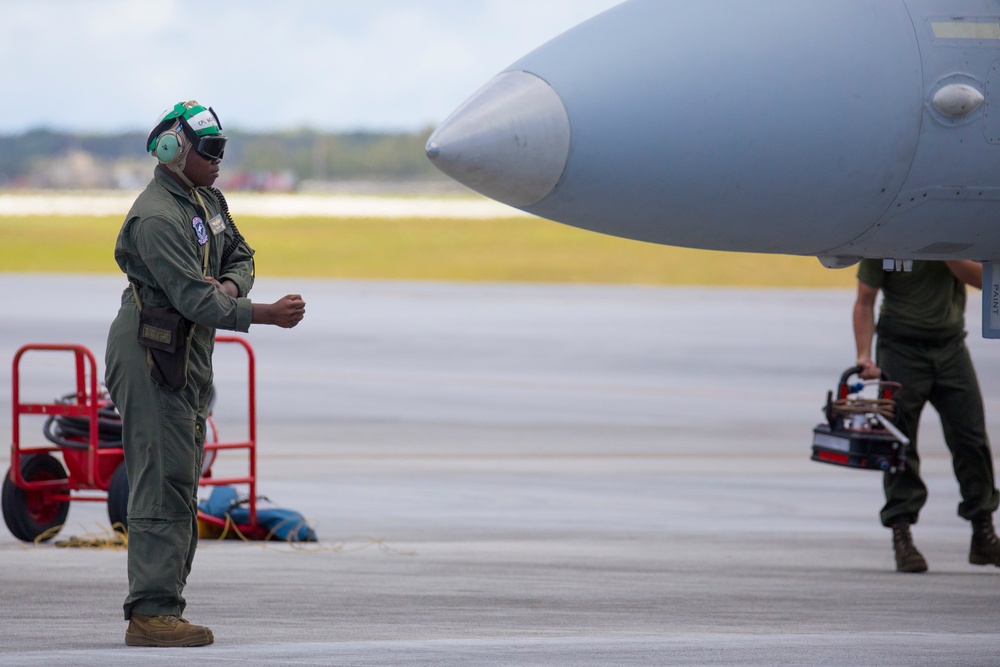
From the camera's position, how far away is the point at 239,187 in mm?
94625

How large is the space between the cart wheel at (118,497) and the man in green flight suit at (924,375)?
13.4ft

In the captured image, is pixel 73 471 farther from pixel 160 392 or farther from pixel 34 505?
pixel 160 392

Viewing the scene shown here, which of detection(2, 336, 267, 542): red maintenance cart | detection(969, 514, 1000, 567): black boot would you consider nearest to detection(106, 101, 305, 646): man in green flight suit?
detection(2, 336, 267, 542): red maintenance cart

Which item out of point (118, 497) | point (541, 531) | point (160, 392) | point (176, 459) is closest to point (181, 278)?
point (160, 392)

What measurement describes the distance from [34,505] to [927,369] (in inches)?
201

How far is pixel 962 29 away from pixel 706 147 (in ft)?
3.55

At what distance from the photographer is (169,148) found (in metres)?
5.43

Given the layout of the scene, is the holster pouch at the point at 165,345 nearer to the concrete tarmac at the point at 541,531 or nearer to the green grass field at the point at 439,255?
the concrete tarmac at the point at 541,531

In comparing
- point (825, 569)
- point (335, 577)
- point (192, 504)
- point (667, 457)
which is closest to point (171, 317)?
point (192, 504)

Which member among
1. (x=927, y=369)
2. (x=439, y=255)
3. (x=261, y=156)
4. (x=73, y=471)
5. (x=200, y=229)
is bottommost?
(x=73, y=471)

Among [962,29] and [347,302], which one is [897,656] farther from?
[347,302]

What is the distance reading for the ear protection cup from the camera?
542 centimetres

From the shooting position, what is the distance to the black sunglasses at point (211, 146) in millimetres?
5477

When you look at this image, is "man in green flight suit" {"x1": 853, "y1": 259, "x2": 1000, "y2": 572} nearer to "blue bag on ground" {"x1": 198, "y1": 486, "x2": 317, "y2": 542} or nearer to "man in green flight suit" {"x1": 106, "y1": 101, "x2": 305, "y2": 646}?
"blue bag on ground" {"x1": 198, "y1": 486, "x2": 317, "y2": 542}
